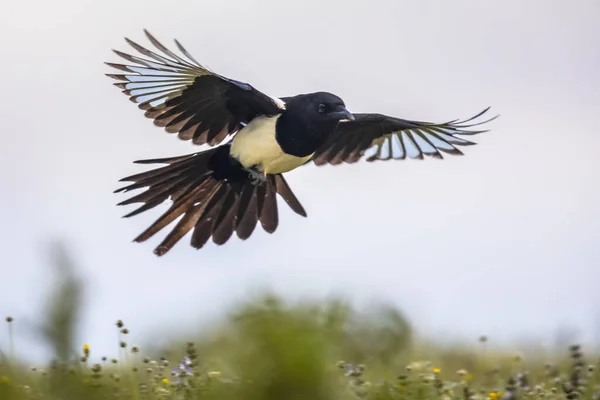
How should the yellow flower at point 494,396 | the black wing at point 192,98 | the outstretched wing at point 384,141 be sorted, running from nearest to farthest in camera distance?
1. the yellow flower at point 494,396
2. the black wing at point 192,98
3. the outstretched wing at point 384,141

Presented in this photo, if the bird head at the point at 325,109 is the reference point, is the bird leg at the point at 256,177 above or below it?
below

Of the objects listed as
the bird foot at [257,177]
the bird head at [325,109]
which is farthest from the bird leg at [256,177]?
the bird head at [325,109]

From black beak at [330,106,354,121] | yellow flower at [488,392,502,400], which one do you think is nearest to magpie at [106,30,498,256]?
black beak at [330,106,354,121]

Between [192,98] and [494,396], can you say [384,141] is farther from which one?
[494,396]

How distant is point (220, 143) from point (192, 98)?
0.40 m

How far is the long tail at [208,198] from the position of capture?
5590 millimetres

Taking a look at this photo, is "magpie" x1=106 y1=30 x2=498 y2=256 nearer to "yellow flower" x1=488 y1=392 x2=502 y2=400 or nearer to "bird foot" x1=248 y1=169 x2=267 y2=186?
"bird foot" x1=248 y1=169 x2=267 y2=186

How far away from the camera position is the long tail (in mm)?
5590

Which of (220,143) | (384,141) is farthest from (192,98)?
(384,141)

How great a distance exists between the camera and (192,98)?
5371mm

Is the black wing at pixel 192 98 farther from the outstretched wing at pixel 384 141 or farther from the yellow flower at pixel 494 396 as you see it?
the yellow flower at pixel 494 396

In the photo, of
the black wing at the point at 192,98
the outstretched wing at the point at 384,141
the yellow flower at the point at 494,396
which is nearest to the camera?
the yellow flower at the point at 494,396

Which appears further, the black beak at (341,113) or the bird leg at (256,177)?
the bird leg at (256,177)

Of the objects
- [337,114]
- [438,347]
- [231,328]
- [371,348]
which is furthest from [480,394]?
[231,328]
